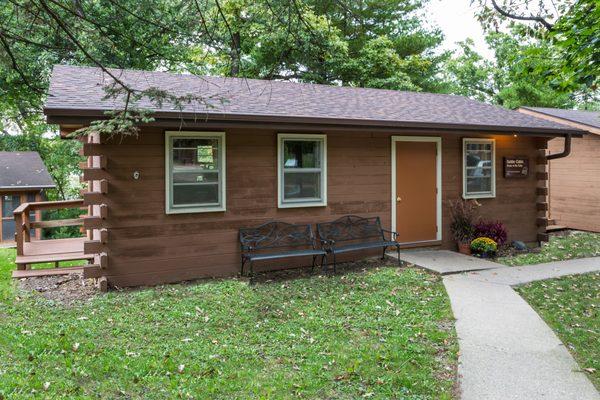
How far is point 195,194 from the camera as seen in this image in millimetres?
7414

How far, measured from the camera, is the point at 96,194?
21.9 ft

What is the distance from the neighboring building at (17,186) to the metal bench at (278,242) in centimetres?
1311

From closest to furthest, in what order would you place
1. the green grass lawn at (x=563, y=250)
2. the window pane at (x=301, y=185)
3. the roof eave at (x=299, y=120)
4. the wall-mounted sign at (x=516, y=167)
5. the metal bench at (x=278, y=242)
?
the roof eave at (x=299, y=120), the metal bench at (x=278, y=242), the window pane at (x=301, y=185), the green grass lawn at (x=563, y=250), the wall-mounted sign at (x=516, y=167)

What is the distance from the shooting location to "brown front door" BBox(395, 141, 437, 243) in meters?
9.17

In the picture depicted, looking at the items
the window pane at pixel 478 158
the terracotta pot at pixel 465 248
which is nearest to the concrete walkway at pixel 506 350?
the terracotta pot at pixel 465 248

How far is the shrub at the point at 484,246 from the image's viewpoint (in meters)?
9.04

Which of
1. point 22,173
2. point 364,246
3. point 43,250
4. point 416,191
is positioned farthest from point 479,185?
point 22,173

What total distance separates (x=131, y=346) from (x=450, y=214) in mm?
7087

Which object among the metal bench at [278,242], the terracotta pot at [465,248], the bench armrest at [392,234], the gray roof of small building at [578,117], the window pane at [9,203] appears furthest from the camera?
the window pane at [9,203]

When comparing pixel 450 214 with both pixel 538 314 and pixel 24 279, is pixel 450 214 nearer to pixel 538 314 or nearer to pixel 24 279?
pixel 538 314

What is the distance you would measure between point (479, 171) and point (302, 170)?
13.6 ft

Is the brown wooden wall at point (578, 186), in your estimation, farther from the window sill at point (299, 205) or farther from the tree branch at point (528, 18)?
the window sill at point (299, 205)

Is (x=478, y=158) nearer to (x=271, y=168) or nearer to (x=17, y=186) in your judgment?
(x=271, y=168)

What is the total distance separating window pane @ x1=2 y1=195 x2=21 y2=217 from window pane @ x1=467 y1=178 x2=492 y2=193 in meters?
16.5
